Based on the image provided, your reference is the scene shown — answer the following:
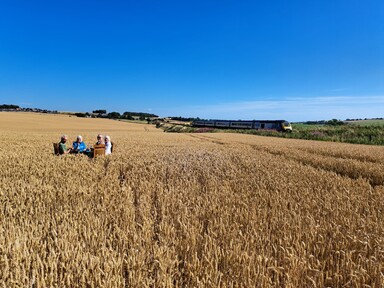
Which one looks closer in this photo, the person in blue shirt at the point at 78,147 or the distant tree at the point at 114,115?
the person in blue shirt at the point at 78,147

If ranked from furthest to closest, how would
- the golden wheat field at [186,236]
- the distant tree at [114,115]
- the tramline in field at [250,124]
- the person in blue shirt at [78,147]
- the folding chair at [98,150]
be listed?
the distant tree at [114,115] → the tramline in field at [250,124] → the person in blue shirt at [78,147] → the folding chair at [98,150] → the golden wheat field at [186,236]

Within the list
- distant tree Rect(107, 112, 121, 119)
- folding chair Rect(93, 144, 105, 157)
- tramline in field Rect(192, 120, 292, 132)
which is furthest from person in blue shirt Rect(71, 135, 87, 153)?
distant tree Rect(107, 112, 121, 119)

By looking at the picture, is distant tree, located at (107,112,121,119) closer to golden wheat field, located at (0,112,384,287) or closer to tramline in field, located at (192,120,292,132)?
tramline in field, located at (192,120,292,132)

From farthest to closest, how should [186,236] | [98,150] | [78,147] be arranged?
[78,147], [98,150], [186,236]

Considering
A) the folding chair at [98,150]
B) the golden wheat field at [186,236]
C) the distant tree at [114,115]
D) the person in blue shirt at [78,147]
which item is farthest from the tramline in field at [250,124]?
the distant tree at [114,115]

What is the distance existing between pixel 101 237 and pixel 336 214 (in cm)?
428

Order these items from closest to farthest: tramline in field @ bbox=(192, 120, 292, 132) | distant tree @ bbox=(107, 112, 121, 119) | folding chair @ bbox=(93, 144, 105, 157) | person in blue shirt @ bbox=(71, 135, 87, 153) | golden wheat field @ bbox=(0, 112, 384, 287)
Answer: golden wheat field @ bbox=(0, 112, 384, 287) → folding chair @ bbox=(93, 144, 105, 157) → person in blue shirt @ bbox=(71, 135, 87, 153) → tramline in field @ bbox=(192, 120, 292, 132) → distant tree @ bbox=(107, 112, 121, 119)

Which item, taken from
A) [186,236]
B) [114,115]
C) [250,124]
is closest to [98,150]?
[186,236]

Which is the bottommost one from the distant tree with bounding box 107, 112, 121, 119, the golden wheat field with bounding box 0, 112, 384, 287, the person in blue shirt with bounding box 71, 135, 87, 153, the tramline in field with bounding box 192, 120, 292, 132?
the golden wheat field with bounding box 0, 112, 384, 287

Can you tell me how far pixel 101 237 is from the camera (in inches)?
147

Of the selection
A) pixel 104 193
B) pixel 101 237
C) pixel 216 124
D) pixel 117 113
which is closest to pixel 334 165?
pixel 104 193

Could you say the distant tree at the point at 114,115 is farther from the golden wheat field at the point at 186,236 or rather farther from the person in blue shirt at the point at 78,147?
the golden wheat field at the point at 186,236

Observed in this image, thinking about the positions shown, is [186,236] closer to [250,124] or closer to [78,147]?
[78,147]

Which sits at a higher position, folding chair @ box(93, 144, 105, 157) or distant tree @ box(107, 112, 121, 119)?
distant tree @ box(107, 112, 121, 119)
